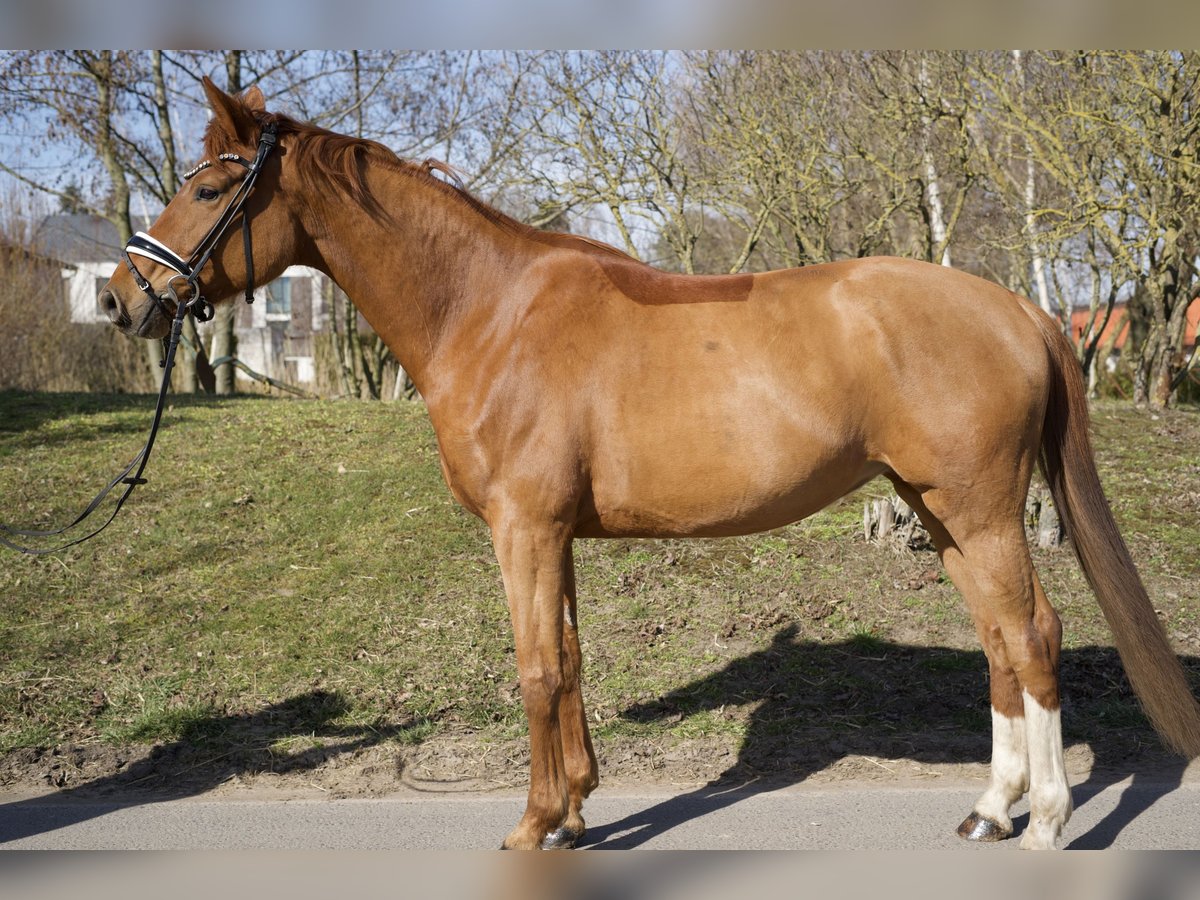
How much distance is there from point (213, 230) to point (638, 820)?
2.80 meters

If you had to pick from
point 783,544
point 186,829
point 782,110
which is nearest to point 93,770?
point 186,829

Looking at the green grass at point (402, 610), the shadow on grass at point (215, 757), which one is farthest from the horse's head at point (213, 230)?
the green grass at point (402, 610)

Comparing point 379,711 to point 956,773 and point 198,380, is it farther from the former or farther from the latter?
point 198,380

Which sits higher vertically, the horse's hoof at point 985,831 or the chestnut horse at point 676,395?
the chestnut horse at point 676,395

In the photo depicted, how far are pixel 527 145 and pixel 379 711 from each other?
35.8 ft

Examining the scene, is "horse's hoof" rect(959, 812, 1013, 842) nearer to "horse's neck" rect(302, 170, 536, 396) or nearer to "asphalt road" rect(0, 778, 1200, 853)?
"asphalt road" rect(0, 778, 1200, 853)

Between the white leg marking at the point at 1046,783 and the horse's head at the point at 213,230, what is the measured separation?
325 centimetres

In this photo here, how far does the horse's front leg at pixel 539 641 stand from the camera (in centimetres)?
339

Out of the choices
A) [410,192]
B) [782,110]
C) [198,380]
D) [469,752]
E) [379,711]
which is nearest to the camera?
[410,192]

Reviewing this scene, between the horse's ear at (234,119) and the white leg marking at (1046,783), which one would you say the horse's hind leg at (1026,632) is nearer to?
the white leg marking at (1046,783)

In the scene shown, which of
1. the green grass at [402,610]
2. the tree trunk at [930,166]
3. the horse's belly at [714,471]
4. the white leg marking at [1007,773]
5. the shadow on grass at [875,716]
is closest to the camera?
the horse's belly at [714,471]

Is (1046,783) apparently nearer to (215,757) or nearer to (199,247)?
→ (199,247)

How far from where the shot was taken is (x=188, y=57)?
15109mm

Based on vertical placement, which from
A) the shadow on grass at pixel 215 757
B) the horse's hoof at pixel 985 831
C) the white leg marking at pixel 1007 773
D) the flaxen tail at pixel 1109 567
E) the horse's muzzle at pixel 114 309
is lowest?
the shadow on grass at pixel 215 757
